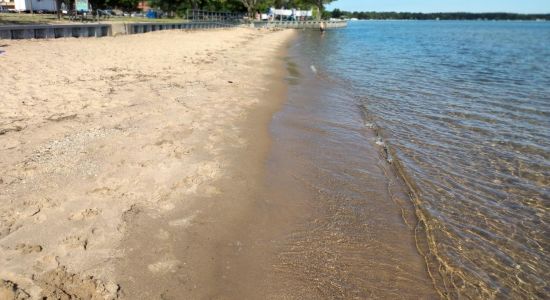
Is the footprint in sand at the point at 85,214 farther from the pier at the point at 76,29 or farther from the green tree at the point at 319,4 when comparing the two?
the green tree at the point at 319,4

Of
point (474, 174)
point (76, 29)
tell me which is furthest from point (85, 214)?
point (76, 29)

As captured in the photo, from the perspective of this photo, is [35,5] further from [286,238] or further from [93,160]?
[286,238]

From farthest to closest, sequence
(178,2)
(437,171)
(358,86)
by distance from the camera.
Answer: (178,2), (358,86), (437,171)

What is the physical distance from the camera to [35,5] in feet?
181

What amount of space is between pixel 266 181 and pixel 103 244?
277 cm

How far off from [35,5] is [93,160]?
2446 inches

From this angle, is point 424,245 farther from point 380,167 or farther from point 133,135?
point 133,135

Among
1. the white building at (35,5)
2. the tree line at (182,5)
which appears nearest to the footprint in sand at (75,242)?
the white building at (35,5)

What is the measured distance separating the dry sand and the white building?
51.5 meters

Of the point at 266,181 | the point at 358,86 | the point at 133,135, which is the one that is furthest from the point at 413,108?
the point at 133,135

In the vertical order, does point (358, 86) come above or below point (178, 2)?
below

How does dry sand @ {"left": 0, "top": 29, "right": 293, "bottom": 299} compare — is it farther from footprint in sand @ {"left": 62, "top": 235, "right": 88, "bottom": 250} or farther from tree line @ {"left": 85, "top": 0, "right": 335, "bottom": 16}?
tree line @ {"left": 85, "top": 0, "right": 335, "bottom": 16}

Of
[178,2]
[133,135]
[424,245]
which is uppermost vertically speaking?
[178,2]

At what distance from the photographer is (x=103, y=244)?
4.26 m
